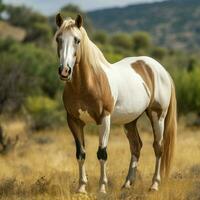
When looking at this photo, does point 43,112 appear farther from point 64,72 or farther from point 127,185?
point 64,72

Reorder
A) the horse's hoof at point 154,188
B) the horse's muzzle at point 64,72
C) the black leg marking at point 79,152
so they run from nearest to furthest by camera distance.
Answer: the horse's muzzle at point 64,72 → the black leg marking at point 79,152 → the horse's hoof at point 154,188

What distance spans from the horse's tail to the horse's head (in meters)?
2.21

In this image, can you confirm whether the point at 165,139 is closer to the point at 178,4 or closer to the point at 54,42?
the point at 54,42

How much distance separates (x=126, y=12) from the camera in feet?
511

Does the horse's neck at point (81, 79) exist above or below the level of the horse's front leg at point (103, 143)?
above

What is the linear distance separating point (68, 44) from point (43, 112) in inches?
781

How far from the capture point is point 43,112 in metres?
26.0

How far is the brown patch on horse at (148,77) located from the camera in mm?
7852

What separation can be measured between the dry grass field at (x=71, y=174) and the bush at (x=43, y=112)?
4.12 m

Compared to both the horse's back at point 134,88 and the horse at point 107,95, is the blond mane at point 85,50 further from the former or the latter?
the horse's back at point 134,88

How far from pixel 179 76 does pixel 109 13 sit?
134m

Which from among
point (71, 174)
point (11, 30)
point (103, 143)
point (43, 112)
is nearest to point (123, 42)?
point (11, 30)

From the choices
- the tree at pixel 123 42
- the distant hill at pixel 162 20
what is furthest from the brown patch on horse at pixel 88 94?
the distant hill at pixel 162 20

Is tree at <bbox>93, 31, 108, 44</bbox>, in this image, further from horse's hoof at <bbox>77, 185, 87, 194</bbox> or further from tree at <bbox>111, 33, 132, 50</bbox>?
horse's hoof at <bbox>77, 185, 87, 194</bbox>
